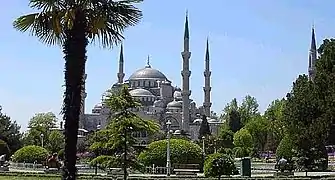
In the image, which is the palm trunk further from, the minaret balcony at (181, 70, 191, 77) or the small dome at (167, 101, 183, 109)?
the small dome at (167, 101, 183, 109)

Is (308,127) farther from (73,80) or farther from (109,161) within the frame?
(73,80)

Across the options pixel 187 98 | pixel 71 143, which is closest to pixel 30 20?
pixel 71 143

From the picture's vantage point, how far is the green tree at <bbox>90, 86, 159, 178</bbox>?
16.5 metres

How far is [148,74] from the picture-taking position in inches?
4508

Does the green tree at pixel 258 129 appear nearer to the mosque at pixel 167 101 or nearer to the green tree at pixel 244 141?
the green tree at pixel 244 141

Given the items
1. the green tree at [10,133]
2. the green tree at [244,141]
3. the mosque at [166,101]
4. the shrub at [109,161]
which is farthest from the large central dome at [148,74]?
the shrub at [109,161]

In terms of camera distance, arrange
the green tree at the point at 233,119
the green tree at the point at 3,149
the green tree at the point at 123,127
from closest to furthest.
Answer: the green tree at the point at 123,127
the green tree at the point at 3,149
the green tree at the point at 233,119

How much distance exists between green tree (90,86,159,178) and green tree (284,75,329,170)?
20552mm

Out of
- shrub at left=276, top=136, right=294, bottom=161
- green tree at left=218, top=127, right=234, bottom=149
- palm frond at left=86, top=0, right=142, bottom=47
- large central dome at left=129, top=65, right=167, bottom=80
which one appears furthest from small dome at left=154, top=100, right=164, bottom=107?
palm frond at left=86, top=0, right=142, bottom=47

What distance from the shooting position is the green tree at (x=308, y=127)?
121 feet

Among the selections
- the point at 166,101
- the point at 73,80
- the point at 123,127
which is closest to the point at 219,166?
the point at 123,127

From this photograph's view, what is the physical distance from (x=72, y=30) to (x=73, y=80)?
83 cm

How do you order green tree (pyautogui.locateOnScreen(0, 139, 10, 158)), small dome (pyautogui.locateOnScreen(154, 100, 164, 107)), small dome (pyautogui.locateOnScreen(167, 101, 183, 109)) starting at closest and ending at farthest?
green tree (pyautogui.locateOnScreen(0, 139, 10, 158)) < small dome (pyautogui.locateOnScreen(167, 101, 183, 109)) < small dome (pyautogui.locateOnScreen(154, 100, 164, 107))

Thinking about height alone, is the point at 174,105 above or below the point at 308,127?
above
